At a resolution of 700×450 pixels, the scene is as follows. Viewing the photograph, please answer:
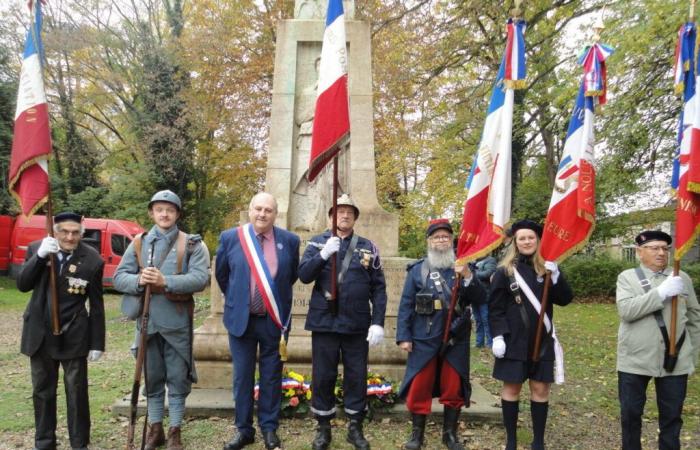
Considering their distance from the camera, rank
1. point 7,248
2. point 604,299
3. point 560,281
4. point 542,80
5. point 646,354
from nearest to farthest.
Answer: point 646,354 → point 560,281 → point 542,80 → point 604,299 → point 7,248

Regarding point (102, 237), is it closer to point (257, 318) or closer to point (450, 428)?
point (257, 318)

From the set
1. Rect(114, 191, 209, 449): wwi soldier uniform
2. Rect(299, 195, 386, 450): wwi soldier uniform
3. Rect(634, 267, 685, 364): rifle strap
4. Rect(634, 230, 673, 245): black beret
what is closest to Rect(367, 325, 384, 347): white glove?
Rect(299, 195, 386, 450): wwi soldier uniform

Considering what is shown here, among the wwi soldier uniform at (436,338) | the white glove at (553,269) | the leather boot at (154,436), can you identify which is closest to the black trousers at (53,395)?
the leather boot at (154,436)

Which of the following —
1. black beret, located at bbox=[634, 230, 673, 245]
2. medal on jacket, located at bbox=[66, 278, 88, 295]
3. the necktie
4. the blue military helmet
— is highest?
the blue military helmet

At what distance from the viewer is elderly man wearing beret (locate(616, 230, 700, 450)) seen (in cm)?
403

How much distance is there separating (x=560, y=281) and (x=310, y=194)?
3283 millimetres

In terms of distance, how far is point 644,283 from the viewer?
4.12 meters

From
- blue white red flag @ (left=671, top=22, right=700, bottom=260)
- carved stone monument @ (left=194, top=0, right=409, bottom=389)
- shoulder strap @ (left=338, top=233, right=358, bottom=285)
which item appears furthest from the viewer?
carved stone monument @ (left=194, top=0, right=409, bottom=389)

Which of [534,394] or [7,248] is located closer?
[534,394]

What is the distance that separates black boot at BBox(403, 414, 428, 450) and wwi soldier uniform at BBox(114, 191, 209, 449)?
5.88ft

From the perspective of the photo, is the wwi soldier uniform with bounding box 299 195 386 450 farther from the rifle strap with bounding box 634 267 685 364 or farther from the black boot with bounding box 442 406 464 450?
the rifle strap with bounding box 634 267 685 364

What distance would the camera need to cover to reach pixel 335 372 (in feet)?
15.0

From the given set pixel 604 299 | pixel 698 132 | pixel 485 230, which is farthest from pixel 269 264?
pixel 604 299

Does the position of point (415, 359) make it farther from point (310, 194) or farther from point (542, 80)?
point (542, 80)
